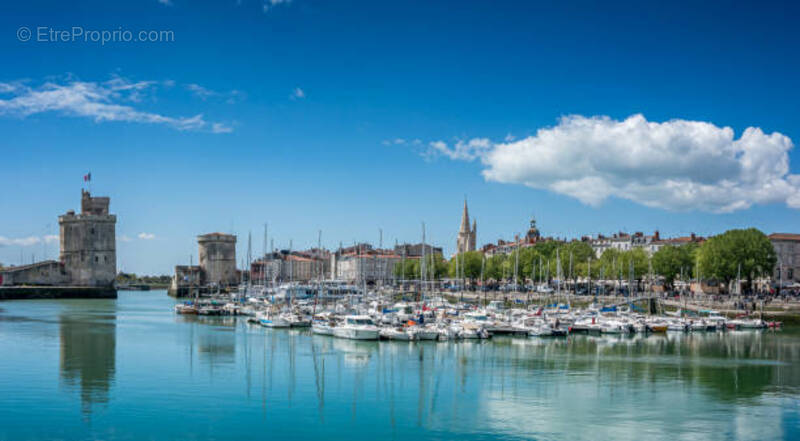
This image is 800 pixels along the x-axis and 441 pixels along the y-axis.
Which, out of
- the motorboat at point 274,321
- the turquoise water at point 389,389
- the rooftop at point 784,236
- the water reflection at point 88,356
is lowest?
the turquoise water at point 389,389

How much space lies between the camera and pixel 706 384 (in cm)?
2623

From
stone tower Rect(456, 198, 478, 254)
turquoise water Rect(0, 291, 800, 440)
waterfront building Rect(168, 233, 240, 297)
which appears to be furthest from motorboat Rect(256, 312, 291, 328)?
stone tower Rect(456, 198, 478, 254)

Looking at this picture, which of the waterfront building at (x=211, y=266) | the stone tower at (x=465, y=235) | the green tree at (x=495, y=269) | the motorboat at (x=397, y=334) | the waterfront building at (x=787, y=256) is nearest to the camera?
the motorboat at (x=397, y=334)

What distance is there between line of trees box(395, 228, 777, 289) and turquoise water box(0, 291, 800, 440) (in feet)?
61.4

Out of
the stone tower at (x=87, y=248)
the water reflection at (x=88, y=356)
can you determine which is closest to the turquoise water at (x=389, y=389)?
the water reflection at (x=88, y=356)

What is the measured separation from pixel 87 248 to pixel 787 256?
273 ft

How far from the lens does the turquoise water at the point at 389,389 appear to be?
1884 centimetres

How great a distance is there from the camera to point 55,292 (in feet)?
275

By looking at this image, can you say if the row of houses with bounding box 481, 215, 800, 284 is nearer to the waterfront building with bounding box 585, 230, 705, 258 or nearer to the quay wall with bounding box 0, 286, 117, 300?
the waterfront building with bounding box 585, 230, 705, 258

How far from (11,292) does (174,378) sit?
65.5 meters

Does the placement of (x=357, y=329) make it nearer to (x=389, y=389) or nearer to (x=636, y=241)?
(x=389, y=389)

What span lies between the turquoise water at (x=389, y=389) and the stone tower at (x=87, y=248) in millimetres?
52356

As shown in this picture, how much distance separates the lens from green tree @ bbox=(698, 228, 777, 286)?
6209cm

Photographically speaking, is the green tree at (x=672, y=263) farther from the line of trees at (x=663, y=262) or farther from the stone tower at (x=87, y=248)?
the stone tower at (x=87, y=248)
